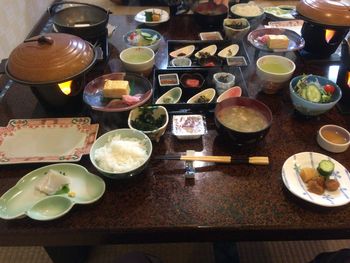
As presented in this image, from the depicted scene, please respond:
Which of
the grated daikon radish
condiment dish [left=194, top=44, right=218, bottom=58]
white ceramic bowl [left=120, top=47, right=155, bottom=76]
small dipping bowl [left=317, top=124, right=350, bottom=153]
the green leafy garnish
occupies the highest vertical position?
the grated daikon radish

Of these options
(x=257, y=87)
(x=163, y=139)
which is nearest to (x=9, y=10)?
(x=163, y=139)

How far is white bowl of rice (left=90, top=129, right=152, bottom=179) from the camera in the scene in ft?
3.56

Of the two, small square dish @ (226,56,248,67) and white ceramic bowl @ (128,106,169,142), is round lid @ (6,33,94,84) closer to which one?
white ceramic bowl @ (128,106,169,142)

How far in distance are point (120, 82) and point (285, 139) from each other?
825mm

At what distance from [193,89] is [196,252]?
1038mm

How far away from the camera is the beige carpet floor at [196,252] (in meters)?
1.81

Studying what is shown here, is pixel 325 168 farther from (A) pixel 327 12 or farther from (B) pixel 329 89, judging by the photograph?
(A) pixel 327 12

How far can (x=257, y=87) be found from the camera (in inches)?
64.0

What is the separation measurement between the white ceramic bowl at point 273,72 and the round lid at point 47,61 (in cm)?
87

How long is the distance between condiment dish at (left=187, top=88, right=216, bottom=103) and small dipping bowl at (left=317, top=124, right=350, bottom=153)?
526mm

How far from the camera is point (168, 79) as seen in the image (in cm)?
158

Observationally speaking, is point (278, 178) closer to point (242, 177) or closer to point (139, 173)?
point (242, 177)

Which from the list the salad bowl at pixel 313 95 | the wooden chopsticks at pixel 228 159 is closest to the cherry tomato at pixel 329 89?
the salad bowl at pixel 313 95

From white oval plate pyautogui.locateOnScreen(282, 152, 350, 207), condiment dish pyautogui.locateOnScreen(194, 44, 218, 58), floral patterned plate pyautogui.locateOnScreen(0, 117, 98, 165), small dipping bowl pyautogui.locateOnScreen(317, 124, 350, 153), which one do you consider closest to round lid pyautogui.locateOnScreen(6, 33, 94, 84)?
floral patterned plate pyautogui.locateOnScreen(0, 117, 98, 165)
